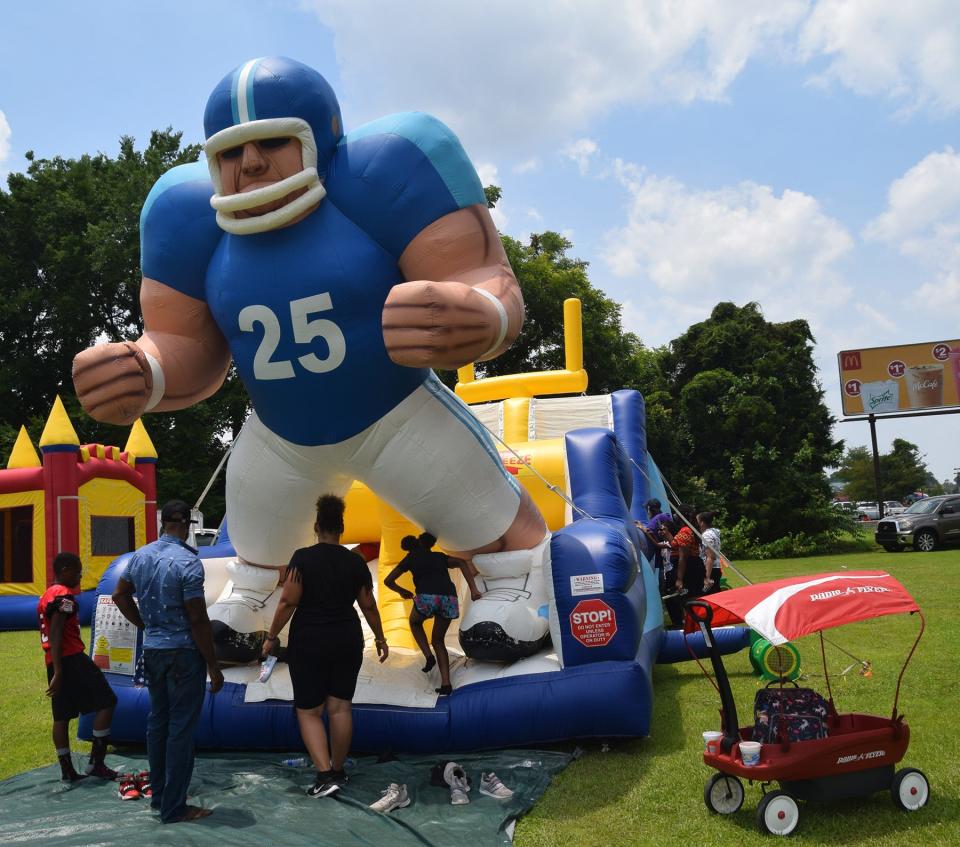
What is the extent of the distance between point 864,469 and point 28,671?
53085 millimetres

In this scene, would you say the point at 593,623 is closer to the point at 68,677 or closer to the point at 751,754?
the point at 751,754

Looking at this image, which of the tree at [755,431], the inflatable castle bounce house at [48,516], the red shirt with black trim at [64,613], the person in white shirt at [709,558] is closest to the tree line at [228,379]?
the tree at [755,431]

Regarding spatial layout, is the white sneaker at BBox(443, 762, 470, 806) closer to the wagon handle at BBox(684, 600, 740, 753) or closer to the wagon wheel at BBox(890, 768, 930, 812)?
the wagon handle at BBox(684, 600, 740, 753)

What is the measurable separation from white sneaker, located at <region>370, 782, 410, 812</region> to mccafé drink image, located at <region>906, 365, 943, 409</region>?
22.4 meters

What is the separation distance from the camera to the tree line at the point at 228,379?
62.2 ft

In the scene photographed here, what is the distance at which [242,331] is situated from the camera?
370 centimetres

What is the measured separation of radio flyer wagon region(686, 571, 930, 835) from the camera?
2943 millimetres

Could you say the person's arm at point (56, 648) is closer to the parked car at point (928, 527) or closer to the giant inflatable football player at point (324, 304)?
the giant inflatable football player at point (324, 304)

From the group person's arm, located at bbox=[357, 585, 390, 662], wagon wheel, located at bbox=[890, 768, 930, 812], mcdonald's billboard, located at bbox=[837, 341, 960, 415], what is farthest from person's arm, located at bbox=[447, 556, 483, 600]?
mcdonald's billboard, located at bbox=[837, 341, 960, 415]

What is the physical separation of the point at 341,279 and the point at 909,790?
2.73 m

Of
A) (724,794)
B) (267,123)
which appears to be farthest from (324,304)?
(724,794)

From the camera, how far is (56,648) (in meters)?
3.79

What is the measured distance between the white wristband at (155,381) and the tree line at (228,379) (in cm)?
1488

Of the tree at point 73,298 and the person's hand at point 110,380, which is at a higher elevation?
the tree at point 73,298
